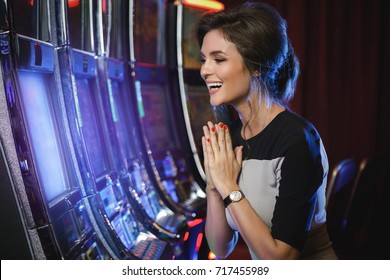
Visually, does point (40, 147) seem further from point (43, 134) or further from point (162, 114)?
point (162, 114)

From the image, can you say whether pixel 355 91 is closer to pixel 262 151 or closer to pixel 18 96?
pixel 262 151

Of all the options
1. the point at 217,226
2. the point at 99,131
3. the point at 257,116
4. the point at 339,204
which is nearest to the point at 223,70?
the point at 257,116

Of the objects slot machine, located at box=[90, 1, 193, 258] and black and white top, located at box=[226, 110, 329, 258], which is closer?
black and white top, located at box=[226, 110, 329, 258]

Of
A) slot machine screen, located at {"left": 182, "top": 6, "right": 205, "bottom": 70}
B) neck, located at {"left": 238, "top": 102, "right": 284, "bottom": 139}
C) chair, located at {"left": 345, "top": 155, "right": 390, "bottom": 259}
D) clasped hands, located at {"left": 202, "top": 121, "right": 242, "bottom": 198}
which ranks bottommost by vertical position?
chair, located at {"left": 345, "top": 155, "right": 390, "bottom": 259}

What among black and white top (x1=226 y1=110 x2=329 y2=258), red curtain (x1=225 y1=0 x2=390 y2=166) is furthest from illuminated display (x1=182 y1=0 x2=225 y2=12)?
black and white top (x1=226 y1=110 x2=329 y2=258)

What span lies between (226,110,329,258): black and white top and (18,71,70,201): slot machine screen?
0.43 meters

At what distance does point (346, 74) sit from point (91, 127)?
138cm

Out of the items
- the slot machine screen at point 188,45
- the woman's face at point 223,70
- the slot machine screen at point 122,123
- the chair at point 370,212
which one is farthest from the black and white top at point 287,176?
the slot machine screen at point 188,45

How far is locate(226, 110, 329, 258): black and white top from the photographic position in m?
0.87

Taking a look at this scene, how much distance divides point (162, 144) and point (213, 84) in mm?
982

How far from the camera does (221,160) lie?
96 centimetres

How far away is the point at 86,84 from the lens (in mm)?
1287

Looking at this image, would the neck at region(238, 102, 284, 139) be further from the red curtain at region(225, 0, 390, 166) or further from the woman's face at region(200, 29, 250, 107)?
the red curtain at region(225, 0, 390, 166)

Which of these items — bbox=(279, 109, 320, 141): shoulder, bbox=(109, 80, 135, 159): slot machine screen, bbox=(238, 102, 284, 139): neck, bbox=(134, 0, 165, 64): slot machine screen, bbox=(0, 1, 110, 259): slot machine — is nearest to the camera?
bbox=(0, 1, 110, 259): slot machine
